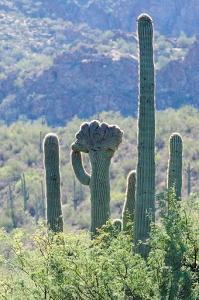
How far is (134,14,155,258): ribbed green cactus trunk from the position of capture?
12.4 metres

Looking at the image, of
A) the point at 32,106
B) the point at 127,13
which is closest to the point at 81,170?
the point at 32,106

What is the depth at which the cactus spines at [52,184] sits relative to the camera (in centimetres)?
1384

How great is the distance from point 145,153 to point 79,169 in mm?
1776

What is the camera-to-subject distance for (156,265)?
11461mm

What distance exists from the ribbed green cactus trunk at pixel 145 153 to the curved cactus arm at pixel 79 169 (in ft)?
4.96

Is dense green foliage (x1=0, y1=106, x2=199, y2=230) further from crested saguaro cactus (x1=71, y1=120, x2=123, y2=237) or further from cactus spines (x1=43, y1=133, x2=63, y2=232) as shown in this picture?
crested saguaro cactus (x1=71, y1=120, x2=123, y2=237)

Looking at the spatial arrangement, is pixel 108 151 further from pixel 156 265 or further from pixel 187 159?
pixel 187 159

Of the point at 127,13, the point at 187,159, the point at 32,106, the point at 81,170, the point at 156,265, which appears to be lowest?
the point at 156,265

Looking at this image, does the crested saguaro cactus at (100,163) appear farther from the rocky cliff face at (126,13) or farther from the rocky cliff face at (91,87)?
the rocky cliff face at (126,13)

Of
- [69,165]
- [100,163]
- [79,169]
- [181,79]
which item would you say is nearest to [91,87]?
[181,79]

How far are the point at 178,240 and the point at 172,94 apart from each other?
80649 mm

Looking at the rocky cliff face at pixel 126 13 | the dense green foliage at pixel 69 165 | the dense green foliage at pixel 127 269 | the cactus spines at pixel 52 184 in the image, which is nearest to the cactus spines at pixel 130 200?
the cactus spines at pixel 52 184

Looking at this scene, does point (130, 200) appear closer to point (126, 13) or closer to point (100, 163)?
point (100, 163)

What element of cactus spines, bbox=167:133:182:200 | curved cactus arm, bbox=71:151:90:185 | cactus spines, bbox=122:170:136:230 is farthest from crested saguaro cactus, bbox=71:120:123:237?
cactus spines, bbox=167:133:182:200
